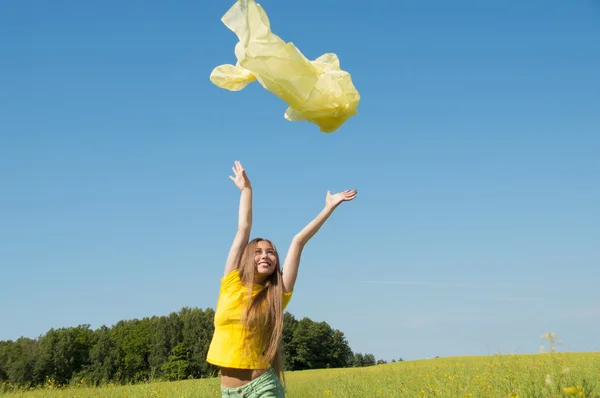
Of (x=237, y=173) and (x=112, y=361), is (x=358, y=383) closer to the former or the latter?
(x=237, y=173)

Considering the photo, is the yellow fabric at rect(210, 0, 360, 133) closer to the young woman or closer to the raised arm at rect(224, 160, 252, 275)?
the raised arm at rect(224, 160, 252, 275)

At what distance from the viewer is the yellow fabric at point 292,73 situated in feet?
13.4

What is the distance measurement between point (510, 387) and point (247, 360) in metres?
5.16

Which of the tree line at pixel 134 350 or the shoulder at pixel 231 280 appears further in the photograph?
the tree line at pixel 134 350

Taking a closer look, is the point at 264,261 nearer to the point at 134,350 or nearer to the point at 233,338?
the point at 233,338

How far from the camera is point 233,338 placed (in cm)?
361

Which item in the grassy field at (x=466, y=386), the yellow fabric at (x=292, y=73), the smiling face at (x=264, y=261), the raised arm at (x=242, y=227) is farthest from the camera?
the grassy field at (x=466, y=386)

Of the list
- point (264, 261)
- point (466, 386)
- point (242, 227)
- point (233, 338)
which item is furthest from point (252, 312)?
point (466, 386)

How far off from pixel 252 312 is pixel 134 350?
177ft

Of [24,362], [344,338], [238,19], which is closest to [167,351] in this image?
[24,362]

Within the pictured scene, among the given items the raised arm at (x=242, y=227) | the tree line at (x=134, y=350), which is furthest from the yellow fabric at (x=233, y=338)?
the tree line at (x=134, y=350)

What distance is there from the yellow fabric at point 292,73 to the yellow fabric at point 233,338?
1.52 meters

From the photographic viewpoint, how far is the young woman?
11.7ft

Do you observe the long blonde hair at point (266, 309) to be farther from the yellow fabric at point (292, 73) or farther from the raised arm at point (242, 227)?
the yellow fabric at point (292, 73)
